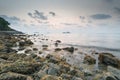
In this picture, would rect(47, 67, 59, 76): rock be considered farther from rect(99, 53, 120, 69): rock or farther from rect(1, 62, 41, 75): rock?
rect(99, 53, 120, 69): rock

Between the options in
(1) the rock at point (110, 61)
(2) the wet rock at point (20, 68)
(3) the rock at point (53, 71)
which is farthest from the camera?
(1) the rock at point (110, 61)

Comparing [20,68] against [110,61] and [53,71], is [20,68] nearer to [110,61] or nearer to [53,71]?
[53,71]

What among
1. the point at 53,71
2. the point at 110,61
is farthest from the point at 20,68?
the point at 110,61

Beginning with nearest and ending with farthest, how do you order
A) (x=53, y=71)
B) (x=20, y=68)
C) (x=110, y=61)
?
(x=20, y=68)
(x=53, y=71)
(x=110, y=61)

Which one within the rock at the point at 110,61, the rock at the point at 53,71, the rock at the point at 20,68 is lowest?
the rock at the point at 110,61

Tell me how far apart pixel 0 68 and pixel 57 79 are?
17.2 ft

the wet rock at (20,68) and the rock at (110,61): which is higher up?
the wet rock at (20,68)

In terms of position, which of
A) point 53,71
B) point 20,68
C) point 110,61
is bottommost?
point 110,61

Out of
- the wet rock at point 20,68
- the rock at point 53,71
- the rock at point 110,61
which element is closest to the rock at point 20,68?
the wet rock at point 20,68

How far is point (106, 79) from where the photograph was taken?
1325 centimetres

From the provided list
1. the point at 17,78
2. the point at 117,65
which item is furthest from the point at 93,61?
the point at 17,78

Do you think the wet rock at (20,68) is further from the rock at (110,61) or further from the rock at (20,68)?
the rock at (110,61)

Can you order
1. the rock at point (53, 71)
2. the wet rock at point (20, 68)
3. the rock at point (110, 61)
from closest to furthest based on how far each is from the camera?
1. the wet rock at point (20, 68)
2. the rock at point (53, 71)
3. the rock at point (110, 61)

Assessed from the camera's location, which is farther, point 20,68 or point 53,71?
point 53,71
